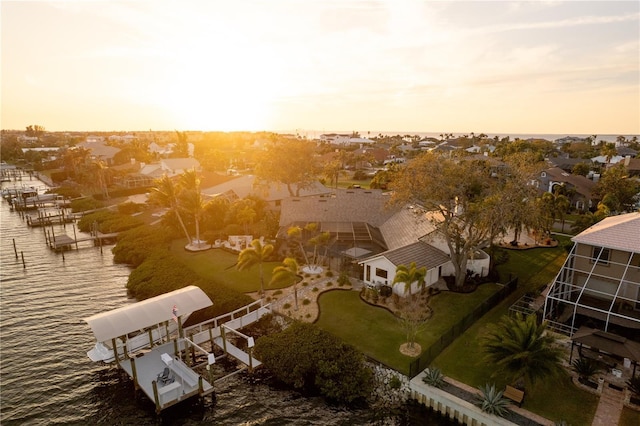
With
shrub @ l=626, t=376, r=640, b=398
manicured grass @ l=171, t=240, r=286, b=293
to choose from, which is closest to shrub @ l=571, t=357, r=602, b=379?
shrub @ l=626, t=376, r=640, b=398

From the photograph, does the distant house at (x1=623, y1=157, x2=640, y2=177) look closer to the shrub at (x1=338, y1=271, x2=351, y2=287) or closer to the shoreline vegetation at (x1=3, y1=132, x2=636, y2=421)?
the shoreline vegetation at (x1=3, y1=132, x2=636, y2=421)

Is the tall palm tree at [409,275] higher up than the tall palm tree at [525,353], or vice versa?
the tall palm tree at [409,275]

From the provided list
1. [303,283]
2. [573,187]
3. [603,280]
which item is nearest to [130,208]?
[303,283]

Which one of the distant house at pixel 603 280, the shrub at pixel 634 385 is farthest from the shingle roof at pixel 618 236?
the shrub at pixel 634 385

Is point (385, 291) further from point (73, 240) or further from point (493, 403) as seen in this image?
point (73, 240)

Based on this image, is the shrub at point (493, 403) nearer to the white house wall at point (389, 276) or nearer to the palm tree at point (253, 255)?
the white house wall at point (389, 276)

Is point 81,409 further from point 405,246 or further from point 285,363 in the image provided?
point 405,246

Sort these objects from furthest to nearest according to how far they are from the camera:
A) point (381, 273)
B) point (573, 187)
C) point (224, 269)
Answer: point (573, 187)
point (224, 269)
point (381, 273)

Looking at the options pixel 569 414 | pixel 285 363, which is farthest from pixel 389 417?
pixel 569 414
